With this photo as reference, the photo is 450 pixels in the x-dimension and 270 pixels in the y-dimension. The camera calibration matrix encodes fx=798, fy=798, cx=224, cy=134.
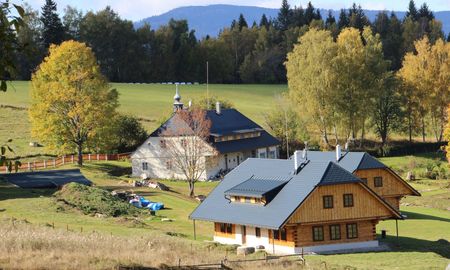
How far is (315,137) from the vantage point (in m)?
103

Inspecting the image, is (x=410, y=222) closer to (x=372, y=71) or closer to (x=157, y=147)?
(x=157, y=147)

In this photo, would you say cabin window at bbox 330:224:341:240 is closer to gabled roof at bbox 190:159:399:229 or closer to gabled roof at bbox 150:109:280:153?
gabled roof at bbox 190:159:399:229

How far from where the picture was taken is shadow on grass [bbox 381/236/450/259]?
45.4 meters

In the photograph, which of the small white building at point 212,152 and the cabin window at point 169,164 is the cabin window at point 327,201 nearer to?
the small white building at point 212,152

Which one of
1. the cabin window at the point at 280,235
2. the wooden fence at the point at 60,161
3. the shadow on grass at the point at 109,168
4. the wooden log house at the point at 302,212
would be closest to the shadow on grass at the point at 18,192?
the wooden fence at the point at 60,161

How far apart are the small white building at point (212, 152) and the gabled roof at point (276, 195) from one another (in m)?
28.8

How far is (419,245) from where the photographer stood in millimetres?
47500

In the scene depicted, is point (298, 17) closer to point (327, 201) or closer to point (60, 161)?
point (60, 161)

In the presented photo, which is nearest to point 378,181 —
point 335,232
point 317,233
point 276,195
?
point 335,232

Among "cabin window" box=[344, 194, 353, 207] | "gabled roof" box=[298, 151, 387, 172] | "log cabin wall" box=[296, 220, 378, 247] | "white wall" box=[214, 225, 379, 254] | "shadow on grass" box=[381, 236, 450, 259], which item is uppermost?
"gabled roof" box=[298, 151, 387, 172]

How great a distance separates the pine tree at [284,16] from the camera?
187212 millimetres

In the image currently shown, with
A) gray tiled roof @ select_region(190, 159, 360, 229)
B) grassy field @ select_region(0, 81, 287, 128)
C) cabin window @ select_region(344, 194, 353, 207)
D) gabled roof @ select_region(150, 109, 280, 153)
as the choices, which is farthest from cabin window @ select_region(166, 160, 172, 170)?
cabin window @ select_region(344, 194, 353, 207)

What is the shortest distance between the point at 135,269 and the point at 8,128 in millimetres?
75918

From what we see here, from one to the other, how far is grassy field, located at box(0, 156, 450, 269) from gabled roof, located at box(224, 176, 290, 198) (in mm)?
3543
